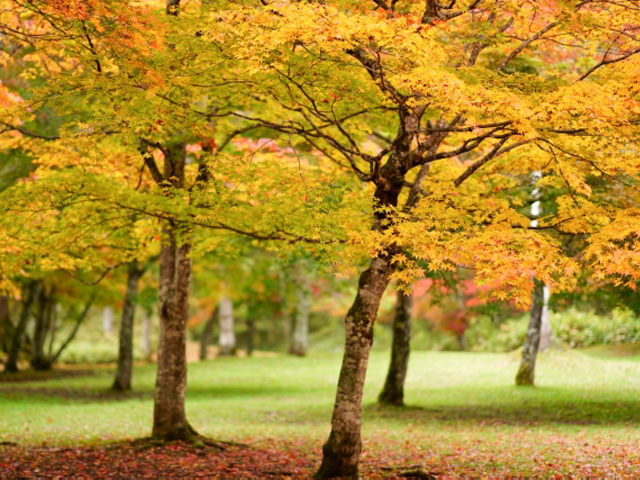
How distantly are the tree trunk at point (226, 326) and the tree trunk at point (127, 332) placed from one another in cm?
1095

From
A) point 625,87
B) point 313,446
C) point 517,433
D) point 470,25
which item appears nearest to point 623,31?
point 625,87

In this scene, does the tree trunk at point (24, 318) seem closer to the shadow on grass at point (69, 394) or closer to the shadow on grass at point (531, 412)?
the shadow on grass at point (69, 394)

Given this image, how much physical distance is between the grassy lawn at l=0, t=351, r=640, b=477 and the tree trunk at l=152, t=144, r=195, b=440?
137cm

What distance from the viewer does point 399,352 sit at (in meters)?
15.5

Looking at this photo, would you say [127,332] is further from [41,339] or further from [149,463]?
[149,463]

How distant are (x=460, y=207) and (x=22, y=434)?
8581mm

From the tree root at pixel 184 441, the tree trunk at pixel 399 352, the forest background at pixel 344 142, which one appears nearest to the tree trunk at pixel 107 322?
the tree trunk at pixel 399 352

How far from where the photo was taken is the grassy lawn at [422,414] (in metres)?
9.70

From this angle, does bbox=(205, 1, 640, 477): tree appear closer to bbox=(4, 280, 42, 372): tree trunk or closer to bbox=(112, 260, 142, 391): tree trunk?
bbox=(112, 260, 142, 391): tree trunk

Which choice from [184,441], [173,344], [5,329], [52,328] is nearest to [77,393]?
[184,441]

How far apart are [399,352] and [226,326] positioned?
1726 cm

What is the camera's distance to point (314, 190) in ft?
26.6

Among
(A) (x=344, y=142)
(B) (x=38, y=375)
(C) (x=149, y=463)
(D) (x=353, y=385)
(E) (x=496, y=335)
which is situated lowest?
(B) (x=38, y=375)

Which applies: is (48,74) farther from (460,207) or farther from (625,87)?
(625,87)
